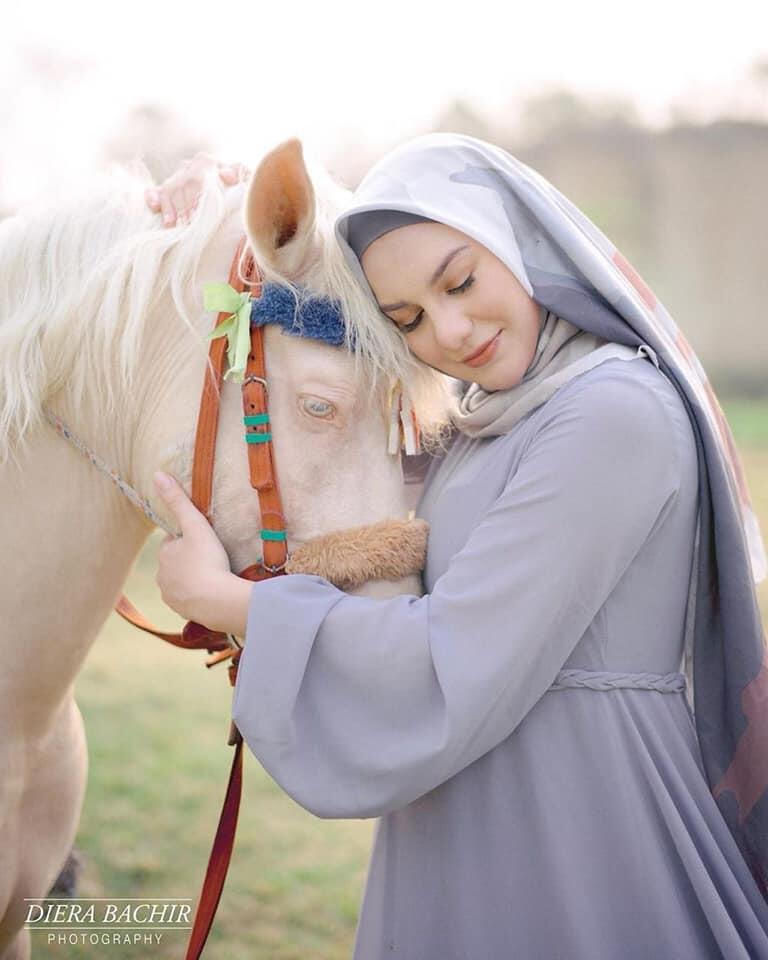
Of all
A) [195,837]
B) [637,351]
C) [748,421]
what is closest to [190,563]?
[637,351]

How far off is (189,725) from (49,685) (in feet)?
13.0

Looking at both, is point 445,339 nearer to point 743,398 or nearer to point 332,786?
point 332,786

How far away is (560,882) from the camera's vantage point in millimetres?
1365

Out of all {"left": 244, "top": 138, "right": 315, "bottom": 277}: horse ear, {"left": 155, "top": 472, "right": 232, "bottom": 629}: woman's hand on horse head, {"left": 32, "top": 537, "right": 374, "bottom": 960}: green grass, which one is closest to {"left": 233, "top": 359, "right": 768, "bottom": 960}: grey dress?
{"left": 155, "top": 472, "right": 232, "bottom": 629}: woman's hand on horse head

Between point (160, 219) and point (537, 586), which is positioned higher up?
point (160, 219)

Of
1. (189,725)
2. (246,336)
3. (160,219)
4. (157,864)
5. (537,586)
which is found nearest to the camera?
(537,586)

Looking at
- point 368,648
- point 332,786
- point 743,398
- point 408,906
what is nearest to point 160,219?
point 368,648

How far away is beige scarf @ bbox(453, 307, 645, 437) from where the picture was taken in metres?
1.47

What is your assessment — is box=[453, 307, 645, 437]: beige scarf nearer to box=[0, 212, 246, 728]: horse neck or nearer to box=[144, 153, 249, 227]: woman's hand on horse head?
box=[0, 212, 246, 728]: horse neck

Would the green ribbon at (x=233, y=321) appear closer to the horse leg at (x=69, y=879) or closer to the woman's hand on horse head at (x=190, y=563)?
the woman's hand on horse head at (x=190, y=563)

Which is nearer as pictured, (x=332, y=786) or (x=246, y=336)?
(x=332, y=786)

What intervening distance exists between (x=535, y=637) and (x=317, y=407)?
53cm

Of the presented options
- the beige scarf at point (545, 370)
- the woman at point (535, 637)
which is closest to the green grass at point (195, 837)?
the woman at point (535, 637)

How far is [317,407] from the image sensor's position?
62.5 inches
